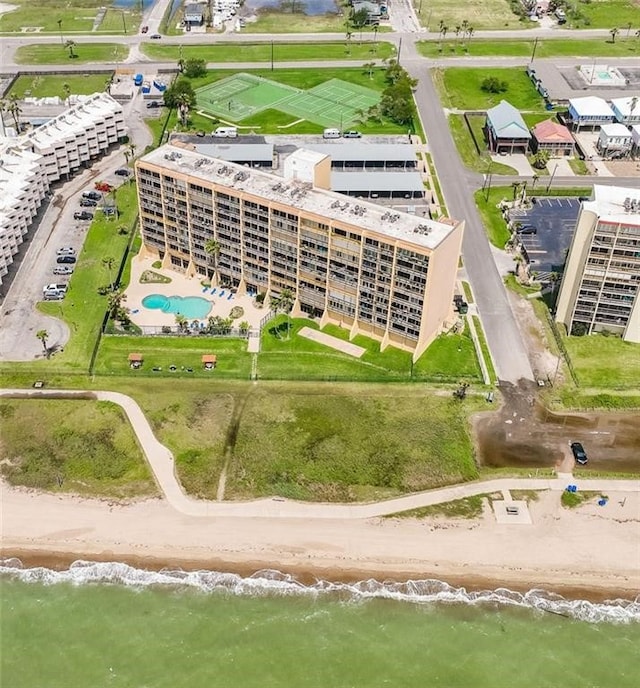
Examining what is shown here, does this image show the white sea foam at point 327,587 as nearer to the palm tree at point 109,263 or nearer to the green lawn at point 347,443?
the green lawn at point 347,443

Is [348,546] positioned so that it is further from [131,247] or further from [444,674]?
[131,247]

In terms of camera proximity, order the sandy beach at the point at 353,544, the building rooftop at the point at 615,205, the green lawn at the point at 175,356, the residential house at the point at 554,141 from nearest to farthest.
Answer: the sandy beach at the point at 353,544 → the building rooftop at the point at 615,205 → the green lawn at the point at 175,356 → the residential house at the point at 554,141

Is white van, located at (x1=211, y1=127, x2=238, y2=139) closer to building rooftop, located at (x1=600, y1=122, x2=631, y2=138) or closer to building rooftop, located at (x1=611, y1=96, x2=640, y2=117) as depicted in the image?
building rooftop, located at (x1=600, y1=122, x2=631, y2=138)

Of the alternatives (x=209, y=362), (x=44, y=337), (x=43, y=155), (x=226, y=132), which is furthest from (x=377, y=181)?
(x=44, y=337)

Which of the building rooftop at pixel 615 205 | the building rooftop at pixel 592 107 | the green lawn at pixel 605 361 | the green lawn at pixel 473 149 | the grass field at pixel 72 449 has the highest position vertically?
the building rooftop at pixel 615 205

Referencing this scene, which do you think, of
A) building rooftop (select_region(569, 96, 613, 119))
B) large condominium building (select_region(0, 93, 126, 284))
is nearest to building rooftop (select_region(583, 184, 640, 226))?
building rooftop (select_region(569, 96, 613, 119))

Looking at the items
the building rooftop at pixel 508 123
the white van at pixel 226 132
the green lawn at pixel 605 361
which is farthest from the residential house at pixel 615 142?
the white van at pixel 226 132

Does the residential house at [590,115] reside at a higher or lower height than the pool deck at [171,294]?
higher
